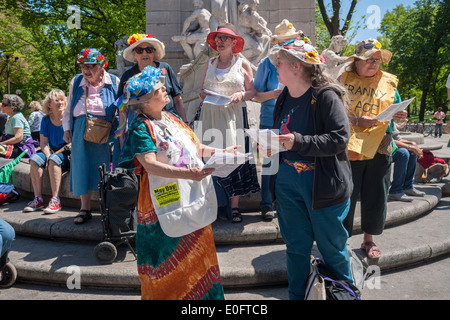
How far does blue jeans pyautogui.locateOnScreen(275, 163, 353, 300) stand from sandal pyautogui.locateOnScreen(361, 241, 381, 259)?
1308 millimetres

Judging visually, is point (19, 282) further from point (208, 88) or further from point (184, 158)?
point (208, 88)

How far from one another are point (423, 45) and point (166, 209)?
41054 mm

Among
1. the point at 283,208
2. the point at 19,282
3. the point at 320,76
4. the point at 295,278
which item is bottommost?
the point at 19,282

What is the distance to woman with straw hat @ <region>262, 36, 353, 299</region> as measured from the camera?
252 centimetres

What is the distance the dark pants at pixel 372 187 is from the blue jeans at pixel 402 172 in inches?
89.3

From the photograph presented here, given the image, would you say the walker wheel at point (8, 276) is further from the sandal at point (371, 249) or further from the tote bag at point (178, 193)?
the sandal at point (371, 249)

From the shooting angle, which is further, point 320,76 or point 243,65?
point 243,65

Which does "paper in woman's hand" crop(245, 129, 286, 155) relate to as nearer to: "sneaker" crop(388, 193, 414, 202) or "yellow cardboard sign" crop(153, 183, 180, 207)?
"yellow cardboard sign" crop(153, 183, 180, 207)

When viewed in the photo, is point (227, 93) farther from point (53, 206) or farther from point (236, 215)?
point (53, 206)

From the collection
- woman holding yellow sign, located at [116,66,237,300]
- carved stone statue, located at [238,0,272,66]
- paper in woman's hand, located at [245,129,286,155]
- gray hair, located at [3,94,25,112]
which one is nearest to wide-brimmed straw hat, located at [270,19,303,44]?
woman holding yellow sign, located at [116,66,237,300]

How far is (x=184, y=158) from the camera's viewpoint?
102 inches

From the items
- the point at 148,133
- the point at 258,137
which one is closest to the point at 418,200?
the point at 258,137

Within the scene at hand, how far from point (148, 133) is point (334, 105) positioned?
119 centimetres

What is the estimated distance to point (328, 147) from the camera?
245cm
